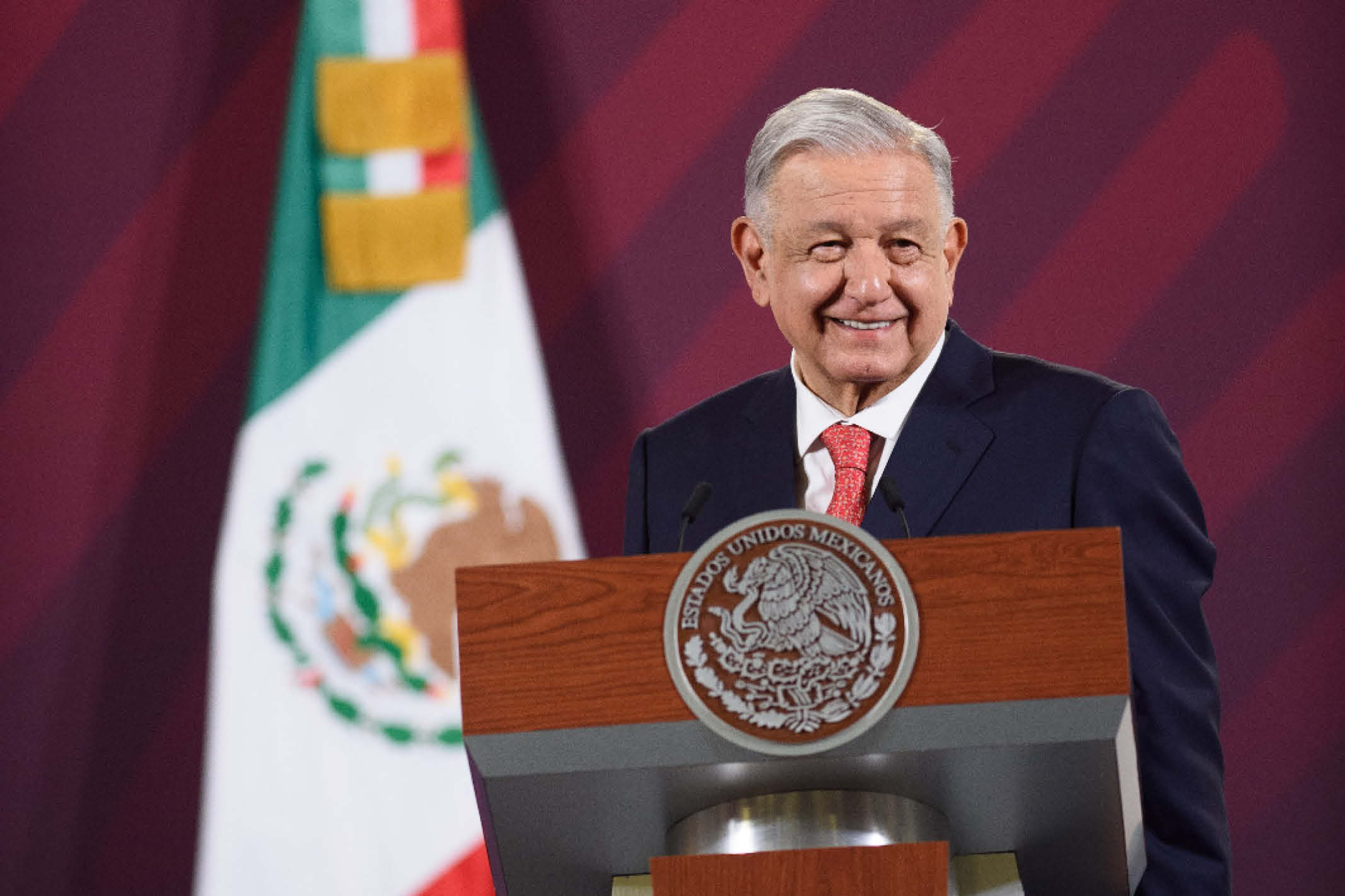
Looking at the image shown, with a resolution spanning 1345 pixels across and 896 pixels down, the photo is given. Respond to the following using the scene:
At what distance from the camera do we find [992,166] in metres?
3.16

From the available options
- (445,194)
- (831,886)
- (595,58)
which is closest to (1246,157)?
(595,58)

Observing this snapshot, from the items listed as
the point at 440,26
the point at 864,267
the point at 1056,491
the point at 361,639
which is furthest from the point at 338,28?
the point at 1056,491

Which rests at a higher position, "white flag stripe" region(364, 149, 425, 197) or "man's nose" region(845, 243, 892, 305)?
"white flag stripe" region(364, 149, 425, 197)

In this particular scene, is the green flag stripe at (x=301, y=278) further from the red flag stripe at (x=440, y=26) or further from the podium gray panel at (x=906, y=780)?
the podium gray panel at (x=906, y=780)

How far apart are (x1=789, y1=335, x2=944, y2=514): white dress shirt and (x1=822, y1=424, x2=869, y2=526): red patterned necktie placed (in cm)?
1

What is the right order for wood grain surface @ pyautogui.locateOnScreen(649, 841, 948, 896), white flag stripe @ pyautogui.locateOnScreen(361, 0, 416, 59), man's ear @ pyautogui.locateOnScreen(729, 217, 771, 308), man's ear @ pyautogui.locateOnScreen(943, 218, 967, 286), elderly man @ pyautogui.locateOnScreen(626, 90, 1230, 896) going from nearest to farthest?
wood grain surface @ pyautogui.locateOnScreen(649, 841, 948, 896) < elderly man @ pyautogui.locateOnScreen(626, 90, 1230, 896) < man's ear @ pyautogui.locateOnScreen(943, 218, 967, 286) < man's ear @ pyautogui.locateOnScreen(729, 217, 771, 308) < white flag stripe @ pyautogui.locateOnScreen(361, 0, 416, 59)

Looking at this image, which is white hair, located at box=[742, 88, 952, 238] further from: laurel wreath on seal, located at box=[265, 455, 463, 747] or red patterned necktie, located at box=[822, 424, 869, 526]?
laurel wreath on seal, located at box=[265, 455, 463, 747]

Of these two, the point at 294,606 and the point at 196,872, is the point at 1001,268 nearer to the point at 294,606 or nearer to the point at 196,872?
the point at 294,606

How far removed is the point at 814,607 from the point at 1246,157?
218 centimetres

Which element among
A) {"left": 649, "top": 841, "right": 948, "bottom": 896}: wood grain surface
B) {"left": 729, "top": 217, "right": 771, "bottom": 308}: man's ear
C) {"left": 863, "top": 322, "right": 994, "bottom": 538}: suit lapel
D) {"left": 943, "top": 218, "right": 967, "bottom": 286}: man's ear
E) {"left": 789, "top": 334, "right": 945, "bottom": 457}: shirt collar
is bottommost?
{"left": 649, "top": 841, "right": 948, "bottom": 896}: wood grain surface

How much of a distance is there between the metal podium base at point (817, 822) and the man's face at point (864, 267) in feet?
2.76

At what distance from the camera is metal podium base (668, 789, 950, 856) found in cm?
126

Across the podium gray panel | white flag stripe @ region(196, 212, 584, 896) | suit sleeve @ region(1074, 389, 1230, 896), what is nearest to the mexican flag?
white flag stripe @ region(196, 212, 584, 896)

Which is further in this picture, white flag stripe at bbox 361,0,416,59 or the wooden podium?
white flag stripe at bbox 361,0,416,59
